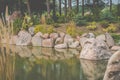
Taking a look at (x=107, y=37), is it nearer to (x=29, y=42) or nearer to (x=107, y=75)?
(x=29, y=42)

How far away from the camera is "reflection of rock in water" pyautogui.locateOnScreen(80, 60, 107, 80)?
34.7 feet

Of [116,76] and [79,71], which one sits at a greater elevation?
[116,76]

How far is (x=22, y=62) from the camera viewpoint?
13.9m

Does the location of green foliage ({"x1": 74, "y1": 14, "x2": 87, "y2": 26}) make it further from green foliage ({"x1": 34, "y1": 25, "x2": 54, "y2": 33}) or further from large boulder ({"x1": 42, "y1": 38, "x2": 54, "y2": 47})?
large boulder ({"x1": 42, "y1": 38, "x2": 54, "y2": 47})

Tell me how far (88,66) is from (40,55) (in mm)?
4010

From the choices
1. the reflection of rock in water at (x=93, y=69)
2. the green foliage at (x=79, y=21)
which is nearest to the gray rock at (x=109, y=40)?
the green foliage at (x=79, y=21)

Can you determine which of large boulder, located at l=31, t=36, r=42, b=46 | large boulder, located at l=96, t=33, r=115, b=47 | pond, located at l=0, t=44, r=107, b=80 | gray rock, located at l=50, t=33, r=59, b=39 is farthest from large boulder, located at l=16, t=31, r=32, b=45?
pond, located at l=0, t=44, r=107, b=80

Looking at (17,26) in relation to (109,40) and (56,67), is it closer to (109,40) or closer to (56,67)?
(109,40)

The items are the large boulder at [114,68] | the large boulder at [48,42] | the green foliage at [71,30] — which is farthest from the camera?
the green foliage at [71,30]

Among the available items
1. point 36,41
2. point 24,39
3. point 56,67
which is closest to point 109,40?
point 36,41

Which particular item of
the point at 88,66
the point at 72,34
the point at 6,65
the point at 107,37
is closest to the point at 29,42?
the point at 72,34

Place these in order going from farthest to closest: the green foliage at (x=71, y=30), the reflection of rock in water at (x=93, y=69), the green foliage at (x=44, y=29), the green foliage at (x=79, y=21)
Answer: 1. the green foliage at (x=79, y=21)
2. the green foliage at (x=44, y=29)
3. the green foliage at (x=71, y=30)
4. the reflection of rock in water at (x=93, y=69)

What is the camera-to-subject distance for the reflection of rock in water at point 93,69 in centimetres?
1058

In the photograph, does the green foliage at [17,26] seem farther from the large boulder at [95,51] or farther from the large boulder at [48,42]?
the large boulder at [95,51]
